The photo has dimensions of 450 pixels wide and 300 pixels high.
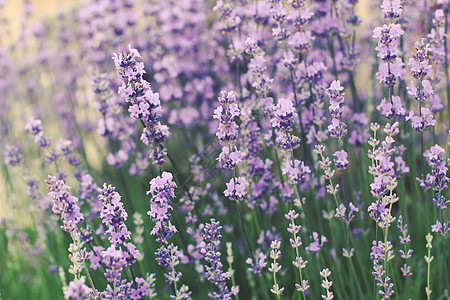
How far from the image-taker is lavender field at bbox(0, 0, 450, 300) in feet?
5.87

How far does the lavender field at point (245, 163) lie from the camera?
5.87 feet

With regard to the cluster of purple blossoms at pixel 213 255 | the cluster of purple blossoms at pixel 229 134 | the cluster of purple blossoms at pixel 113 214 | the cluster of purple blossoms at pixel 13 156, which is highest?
the cluster of purple blossoms at pixel 13 156

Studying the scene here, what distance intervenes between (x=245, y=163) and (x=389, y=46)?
2.82 feet

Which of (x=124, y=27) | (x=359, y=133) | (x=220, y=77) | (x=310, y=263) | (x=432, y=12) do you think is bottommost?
(x=310, y=263)

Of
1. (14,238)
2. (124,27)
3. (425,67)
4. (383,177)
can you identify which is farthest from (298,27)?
(14,238)

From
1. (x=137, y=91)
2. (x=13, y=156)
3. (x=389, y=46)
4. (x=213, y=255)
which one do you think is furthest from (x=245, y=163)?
(x=13, y=156)

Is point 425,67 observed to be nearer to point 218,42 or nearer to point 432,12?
point 432,12

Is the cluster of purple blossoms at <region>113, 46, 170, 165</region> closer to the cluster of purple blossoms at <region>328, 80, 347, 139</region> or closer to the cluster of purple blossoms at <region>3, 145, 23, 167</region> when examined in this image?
the cluster of purple blossoms at <region>328, 80, 347, 139</region>

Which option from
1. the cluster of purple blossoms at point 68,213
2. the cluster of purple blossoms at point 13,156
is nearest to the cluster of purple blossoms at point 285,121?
the cluster of purple blossoms at point 68,213

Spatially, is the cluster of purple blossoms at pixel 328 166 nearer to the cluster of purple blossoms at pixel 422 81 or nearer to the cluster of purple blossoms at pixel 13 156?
the cluster of purple blossoms at pixel 422 81

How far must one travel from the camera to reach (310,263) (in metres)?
2.51

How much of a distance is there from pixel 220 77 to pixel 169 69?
55 centimetres

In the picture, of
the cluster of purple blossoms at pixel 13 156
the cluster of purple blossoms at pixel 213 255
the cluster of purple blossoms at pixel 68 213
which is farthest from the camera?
the cluster of purple blossoms at pixel 13 156

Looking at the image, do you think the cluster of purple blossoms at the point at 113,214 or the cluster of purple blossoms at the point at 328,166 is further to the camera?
the cluster of purple blossoms at the point at 328,166
